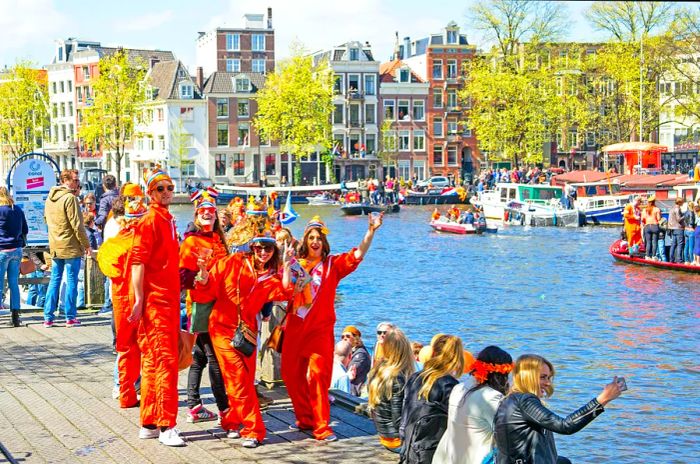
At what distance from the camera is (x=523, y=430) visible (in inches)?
266

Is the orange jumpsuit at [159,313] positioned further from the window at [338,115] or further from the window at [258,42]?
the window at [258,42]

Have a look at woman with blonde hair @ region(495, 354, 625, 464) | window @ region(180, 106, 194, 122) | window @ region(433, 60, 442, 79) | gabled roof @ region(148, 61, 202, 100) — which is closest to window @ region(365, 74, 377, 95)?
window @ region(433, 60, 442, 79)

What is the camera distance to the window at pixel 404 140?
294ft

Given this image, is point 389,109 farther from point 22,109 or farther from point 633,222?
point 633,222

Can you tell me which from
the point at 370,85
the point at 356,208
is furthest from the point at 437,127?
the point at 356,208

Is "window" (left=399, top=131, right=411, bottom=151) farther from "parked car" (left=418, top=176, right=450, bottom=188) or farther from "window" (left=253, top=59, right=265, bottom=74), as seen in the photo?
"window" (left=253, top=59, right=265, bottom=74)

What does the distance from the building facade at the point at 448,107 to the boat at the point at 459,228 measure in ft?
125

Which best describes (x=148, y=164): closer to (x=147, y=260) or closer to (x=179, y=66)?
(x=179, y=66)

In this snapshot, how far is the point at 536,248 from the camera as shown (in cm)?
4425

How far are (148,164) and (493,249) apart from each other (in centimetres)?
5075

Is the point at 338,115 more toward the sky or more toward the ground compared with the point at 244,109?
more toward the ground

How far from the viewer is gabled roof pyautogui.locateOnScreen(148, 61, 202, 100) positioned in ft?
282

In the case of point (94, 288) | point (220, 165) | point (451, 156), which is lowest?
point (94, 288)

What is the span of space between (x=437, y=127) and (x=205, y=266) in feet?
269
